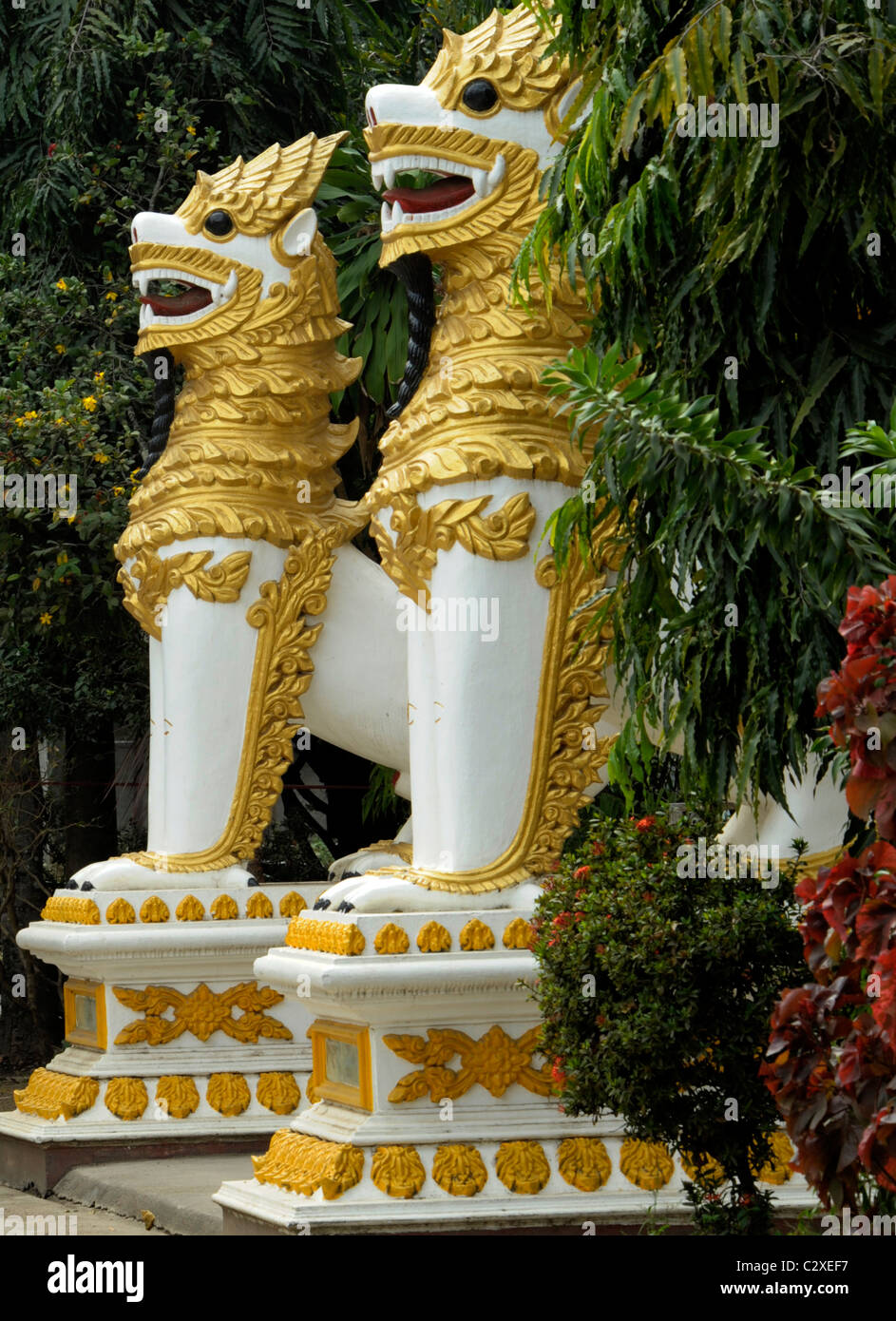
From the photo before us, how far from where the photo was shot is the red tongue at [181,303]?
6.71 metres

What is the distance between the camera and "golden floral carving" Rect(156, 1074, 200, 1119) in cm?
661

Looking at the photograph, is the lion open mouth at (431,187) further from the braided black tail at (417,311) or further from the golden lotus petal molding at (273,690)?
the golden lotus petal molding at (273,690)

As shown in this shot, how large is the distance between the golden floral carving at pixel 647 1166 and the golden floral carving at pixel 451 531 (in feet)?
5.47

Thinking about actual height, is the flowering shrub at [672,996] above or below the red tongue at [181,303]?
below

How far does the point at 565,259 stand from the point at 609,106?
16.7 inches

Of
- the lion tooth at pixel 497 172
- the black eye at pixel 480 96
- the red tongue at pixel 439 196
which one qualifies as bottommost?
the red tongue at pixel 439 196

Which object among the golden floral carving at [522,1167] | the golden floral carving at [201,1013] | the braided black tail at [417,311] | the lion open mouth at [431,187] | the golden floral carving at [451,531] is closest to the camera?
the golden floral carving at [522,1167]

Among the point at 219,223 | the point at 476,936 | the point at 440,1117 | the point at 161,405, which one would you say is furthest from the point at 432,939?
the point at 219,223

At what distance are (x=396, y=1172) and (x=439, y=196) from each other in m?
2.83

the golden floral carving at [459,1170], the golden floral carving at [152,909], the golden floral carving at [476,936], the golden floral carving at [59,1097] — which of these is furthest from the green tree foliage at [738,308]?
the golden floral carving at [59,1097]

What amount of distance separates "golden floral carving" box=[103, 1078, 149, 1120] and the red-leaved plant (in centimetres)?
347

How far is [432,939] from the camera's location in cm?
519
